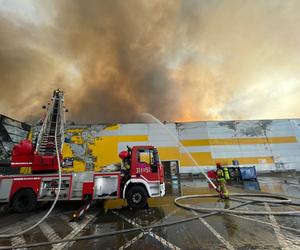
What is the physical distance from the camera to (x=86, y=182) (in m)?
7.73

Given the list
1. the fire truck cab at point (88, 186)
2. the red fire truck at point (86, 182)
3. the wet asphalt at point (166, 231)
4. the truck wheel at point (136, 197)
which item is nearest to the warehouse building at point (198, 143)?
the red fire truck at point (86, 182)

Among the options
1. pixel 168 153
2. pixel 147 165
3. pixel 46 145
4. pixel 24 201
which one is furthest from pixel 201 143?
pixel 24 201

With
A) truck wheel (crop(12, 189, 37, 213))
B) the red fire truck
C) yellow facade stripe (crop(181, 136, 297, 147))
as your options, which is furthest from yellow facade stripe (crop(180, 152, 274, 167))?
truck wheel (crop(12, 189, 37, 213))

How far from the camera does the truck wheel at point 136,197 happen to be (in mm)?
7426

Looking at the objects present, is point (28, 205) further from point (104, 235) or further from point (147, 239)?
point (147, 239)

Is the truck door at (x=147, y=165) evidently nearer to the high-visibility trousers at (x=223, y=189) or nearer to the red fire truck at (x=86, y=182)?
the red fire truck at (x=86, y=182)

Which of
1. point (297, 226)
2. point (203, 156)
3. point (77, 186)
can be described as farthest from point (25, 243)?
point (203, 156)

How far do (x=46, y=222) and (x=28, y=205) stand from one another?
2.21m

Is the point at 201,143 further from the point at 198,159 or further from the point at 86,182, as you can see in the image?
the point at 86,182

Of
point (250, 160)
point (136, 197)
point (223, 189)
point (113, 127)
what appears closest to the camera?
point (136, 197)

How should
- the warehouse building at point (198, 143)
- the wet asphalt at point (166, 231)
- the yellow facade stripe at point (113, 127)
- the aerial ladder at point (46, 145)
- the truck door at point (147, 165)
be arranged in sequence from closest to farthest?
the wet asphalt at point (166, 231) → the truck door at point (147, 165) → the aerial ladder at point (46, 145) → the warehouse building at point (198, 143) → the yellow facade stripe at point (113, 127)

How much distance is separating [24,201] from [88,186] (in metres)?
2.93

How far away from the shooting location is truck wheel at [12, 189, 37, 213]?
298 inches

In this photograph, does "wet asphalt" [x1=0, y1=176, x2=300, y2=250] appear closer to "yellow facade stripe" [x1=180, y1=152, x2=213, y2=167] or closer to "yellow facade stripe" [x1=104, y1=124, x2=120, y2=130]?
"yellow facade stripe" [x1=180, y1=152, x2=213, y2=167]
